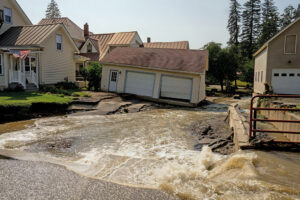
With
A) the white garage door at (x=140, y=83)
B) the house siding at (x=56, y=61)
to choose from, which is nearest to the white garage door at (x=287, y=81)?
the white garage door at (x=140, y=83)

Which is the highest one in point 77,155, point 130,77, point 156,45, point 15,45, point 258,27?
point 258,27

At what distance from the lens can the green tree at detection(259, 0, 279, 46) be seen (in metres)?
51.1

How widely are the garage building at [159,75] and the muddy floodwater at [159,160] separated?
29.9 feet

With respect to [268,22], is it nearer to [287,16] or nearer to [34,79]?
[287,16]

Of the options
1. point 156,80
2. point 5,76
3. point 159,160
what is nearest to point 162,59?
point 156,80

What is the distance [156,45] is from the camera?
35.7 meters

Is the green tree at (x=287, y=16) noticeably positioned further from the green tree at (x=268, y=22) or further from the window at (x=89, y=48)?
the window at (x=89, y=48)

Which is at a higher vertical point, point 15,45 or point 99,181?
point 15,45

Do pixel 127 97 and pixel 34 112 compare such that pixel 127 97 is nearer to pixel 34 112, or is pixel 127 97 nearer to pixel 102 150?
pixel 34 112

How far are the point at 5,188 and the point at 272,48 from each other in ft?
70.6

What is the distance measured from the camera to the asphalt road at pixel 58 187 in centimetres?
408

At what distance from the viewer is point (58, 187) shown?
4387 mm

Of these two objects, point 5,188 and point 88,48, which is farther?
point 88,48

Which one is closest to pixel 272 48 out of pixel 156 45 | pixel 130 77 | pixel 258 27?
pixel 130 77
